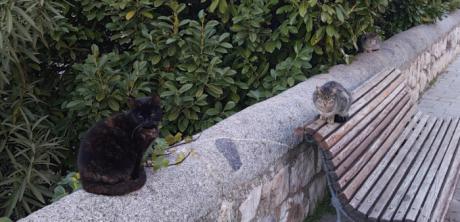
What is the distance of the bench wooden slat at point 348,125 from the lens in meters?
2.83

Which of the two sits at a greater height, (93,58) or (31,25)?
(31,25)

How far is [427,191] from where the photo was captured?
120 inches

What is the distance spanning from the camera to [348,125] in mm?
3137

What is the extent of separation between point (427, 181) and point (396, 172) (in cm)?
22

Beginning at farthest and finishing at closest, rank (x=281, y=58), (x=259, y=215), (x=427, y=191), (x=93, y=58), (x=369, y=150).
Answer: (x=281, y=58)
(x=93, y=58)
(x=369, y=150)
(x=427, y=191)
(x=259, y=215)

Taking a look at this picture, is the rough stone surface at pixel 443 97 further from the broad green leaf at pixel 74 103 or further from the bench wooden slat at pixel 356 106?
the broad green leaf at pixel 74 103

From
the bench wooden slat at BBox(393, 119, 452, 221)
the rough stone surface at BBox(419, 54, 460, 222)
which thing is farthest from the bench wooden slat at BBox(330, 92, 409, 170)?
the rough stone surface at BBox(419, 54, 460, 222)

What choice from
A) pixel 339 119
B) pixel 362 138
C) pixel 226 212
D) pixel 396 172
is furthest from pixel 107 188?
pixel 396 172

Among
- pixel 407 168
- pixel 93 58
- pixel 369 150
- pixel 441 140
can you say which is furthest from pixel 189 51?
pixel 441 140

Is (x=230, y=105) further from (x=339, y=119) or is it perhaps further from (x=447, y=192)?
(x=447, y=192)

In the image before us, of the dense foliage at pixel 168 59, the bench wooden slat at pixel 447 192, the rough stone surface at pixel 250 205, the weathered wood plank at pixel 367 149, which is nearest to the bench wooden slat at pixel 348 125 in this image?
the weathered wood plank at pixel 367 149

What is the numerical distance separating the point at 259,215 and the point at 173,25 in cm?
194

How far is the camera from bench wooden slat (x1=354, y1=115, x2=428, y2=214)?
2.88 metres

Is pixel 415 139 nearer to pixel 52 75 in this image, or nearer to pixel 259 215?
pixel 259 215
